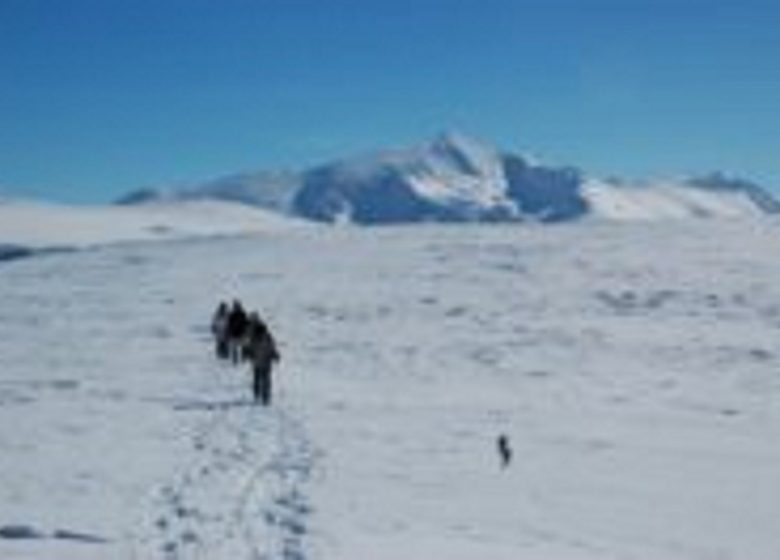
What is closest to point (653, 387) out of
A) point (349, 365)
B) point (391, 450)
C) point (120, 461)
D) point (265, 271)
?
point (349, 365)

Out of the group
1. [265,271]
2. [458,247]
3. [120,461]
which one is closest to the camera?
[120,461]

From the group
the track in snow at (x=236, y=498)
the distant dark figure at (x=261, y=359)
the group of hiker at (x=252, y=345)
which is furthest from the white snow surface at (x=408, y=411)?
the group of hiker at (x=252, y=345)

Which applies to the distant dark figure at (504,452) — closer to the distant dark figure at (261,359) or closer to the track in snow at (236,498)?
the track in snow at (236,498)

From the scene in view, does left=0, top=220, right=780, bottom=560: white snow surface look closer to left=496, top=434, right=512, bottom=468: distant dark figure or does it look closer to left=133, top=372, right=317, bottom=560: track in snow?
left=133, top=372, right=317, bottom=560: track in snow

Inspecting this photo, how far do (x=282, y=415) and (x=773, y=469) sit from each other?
28.3 ft

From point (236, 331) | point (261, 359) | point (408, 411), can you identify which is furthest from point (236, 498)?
point (236, 331)

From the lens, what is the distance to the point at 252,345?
31.4 meters

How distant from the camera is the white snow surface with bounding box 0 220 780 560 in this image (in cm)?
1802

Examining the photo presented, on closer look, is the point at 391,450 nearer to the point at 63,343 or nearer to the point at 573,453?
the point at 573,453

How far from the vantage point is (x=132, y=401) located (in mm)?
30125

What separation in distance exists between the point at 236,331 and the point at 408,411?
6947mm

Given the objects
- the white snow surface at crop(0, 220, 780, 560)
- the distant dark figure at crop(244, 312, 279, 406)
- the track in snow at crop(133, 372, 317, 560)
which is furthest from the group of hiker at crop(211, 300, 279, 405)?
the track in snow at crop(133, 372, 317, 560)

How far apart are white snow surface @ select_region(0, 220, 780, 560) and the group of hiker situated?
42cm

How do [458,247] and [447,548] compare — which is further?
[458,247]
